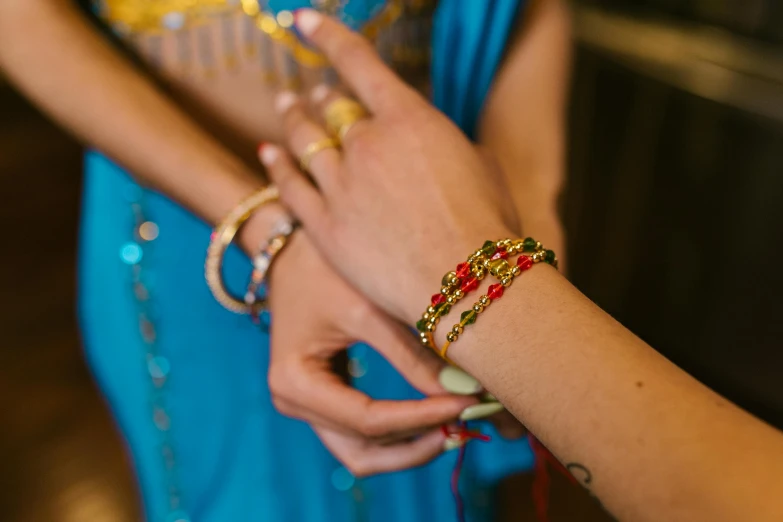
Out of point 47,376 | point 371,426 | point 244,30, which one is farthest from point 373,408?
point 47,376

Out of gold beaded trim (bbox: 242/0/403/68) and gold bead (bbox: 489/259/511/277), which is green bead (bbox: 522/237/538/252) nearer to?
gold bead (bbox: 489/259/511/277)

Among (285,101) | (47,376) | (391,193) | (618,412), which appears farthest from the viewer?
(47,376)

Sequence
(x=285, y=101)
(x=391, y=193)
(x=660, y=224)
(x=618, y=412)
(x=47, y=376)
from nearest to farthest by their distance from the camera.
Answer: (x=618, y=412) → (x=391, y=193) → (x=285, y=101) → (x=660, y=224) → (x=47, y=376)

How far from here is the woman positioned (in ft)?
1.54

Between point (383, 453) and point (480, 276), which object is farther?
point (383, 453)

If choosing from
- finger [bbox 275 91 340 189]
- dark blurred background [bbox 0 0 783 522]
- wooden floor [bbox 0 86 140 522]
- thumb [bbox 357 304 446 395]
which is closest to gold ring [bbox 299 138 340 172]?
finger [bbox 275 91 340 189]

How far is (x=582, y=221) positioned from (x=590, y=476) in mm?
1064

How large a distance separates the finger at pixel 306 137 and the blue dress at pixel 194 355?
0.41 ft

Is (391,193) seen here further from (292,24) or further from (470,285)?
(292,24)

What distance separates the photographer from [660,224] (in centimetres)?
123

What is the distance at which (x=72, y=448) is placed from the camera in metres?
1.35

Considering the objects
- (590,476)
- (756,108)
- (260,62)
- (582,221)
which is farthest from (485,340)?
(582,221)

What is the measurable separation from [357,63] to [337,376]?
22cm

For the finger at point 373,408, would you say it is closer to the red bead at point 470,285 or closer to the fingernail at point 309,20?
the red bead at point 470,285
